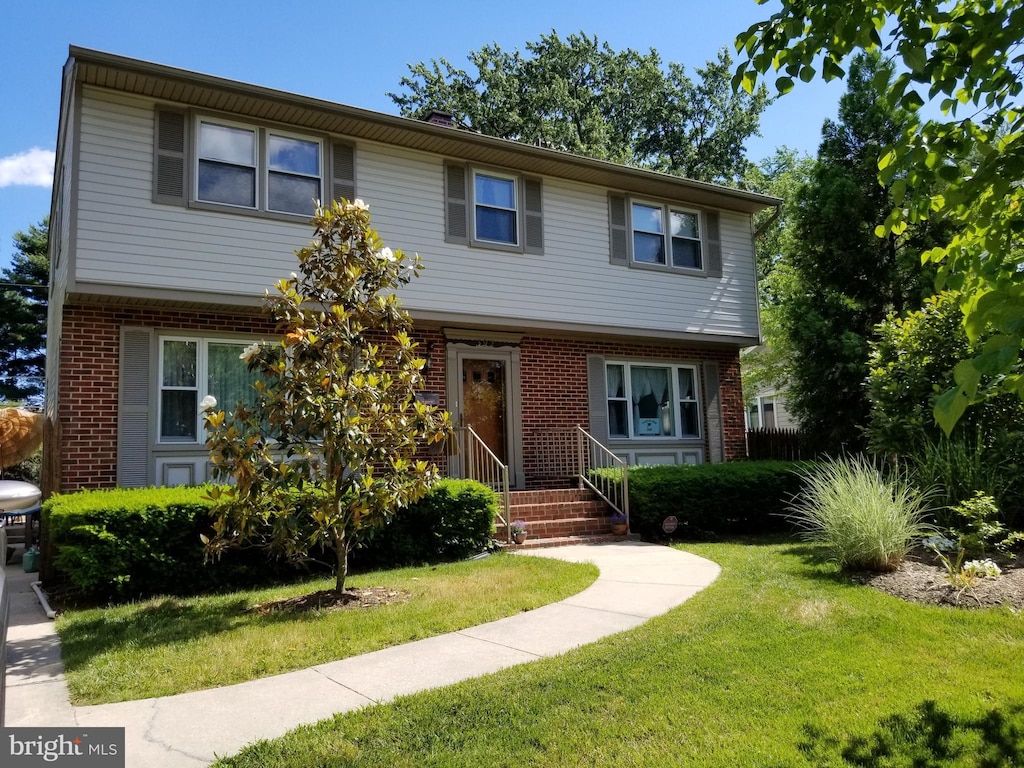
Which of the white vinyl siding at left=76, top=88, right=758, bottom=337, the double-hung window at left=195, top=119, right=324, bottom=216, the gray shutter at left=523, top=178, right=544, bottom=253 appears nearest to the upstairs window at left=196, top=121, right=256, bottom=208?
the double-hung window at left=195, top=119, right=324, bottom=216

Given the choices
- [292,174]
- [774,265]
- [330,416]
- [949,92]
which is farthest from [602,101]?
[949,92]

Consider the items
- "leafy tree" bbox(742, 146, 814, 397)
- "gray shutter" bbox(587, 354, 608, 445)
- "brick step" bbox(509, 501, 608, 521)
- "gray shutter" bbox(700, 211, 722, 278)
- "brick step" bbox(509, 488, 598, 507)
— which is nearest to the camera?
"brick step" bbox(509, 501, 608, 521)

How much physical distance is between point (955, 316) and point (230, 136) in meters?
9.93

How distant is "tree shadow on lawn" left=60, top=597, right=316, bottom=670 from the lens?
5312 mm

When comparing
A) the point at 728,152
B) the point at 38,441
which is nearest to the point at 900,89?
the point at 38,441

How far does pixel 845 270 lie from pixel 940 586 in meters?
11.0

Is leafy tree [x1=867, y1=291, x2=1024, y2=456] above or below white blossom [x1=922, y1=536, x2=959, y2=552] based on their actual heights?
above

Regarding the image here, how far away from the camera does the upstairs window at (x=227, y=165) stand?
9.95 m

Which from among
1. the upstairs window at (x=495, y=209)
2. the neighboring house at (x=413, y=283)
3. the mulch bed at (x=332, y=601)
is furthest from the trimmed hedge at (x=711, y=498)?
the mulch bed at (x=332, y=601)

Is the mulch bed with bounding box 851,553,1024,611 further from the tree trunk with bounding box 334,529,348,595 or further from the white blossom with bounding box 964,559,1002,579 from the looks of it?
the tree trunk with bounding box 334,529,348,595

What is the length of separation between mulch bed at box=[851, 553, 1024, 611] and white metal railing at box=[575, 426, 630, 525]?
14.9 ft

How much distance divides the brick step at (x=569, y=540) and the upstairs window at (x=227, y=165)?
5.99 metres

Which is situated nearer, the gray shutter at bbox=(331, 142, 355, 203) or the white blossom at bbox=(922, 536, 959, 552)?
the white blossom at bbox=(922, 536, 959, 552)

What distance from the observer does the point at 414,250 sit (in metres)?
11.3
